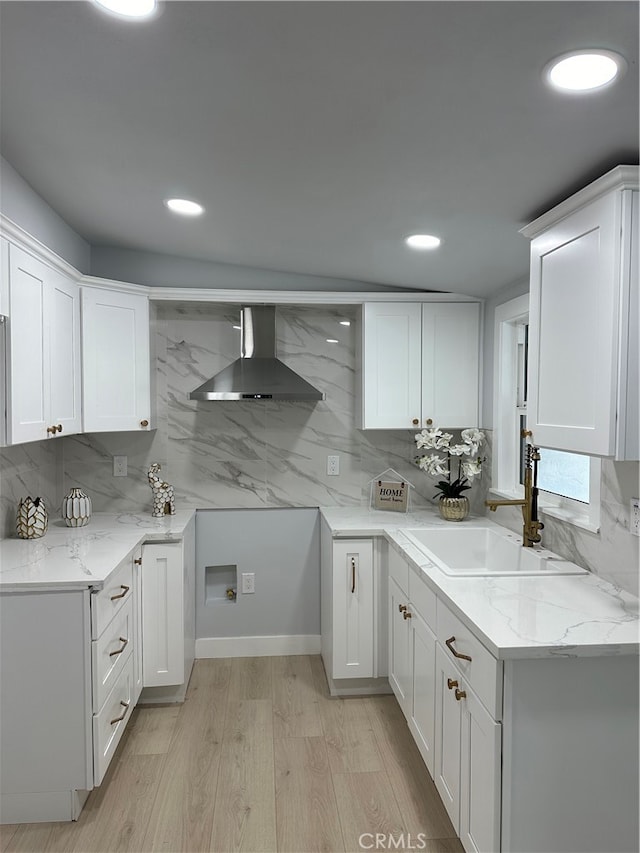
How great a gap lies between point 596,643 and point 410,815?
1177mm

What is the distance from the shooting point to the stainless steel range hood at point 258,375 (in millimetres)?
3176

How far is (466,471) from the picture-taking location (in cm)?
322

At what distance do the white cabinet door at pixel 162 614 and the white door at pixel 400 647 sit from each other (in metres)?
1.09

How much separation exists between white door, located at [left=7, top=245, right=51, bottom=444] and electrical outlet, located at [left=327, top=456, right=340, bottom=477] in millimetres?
1723

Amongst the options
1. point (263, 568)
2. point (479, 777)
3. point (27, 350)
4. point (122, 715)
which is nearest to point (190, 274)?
point (27, 350)

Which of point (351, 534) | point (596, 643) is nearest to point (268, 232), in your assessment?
point (351, 534)

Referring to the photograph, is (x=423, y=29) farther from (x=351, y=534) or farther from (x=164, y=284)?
(x=164, y=284)

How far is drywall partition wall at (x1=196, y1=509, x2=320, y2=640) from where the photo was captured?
3.58 m

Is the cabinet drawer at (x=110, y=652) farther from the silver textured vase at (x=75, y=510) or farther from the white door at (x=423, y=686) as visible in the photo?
the white door at (x=423, y=686)

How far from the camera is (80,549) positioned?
255 cm

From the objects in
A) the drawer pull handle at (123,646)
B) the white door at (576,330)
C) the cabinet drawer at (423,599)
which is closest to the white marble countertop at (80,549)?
the drawer pull handle at (123,646)

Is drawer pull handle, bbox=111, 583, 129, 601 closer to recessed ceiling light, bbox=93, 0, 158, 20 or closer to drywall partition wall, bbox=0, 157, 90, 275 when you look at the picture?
drywall partition wall, bbox=0, 157, 90, 275

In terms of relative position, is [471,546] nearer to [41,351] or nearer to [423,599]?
[423,599]

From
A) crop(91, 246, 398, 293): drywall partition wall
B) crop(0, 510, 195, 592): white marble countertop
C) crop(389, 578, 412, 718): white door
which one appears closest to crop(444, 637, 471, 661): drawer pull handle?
crop(389, 578, 412, 718): white door
